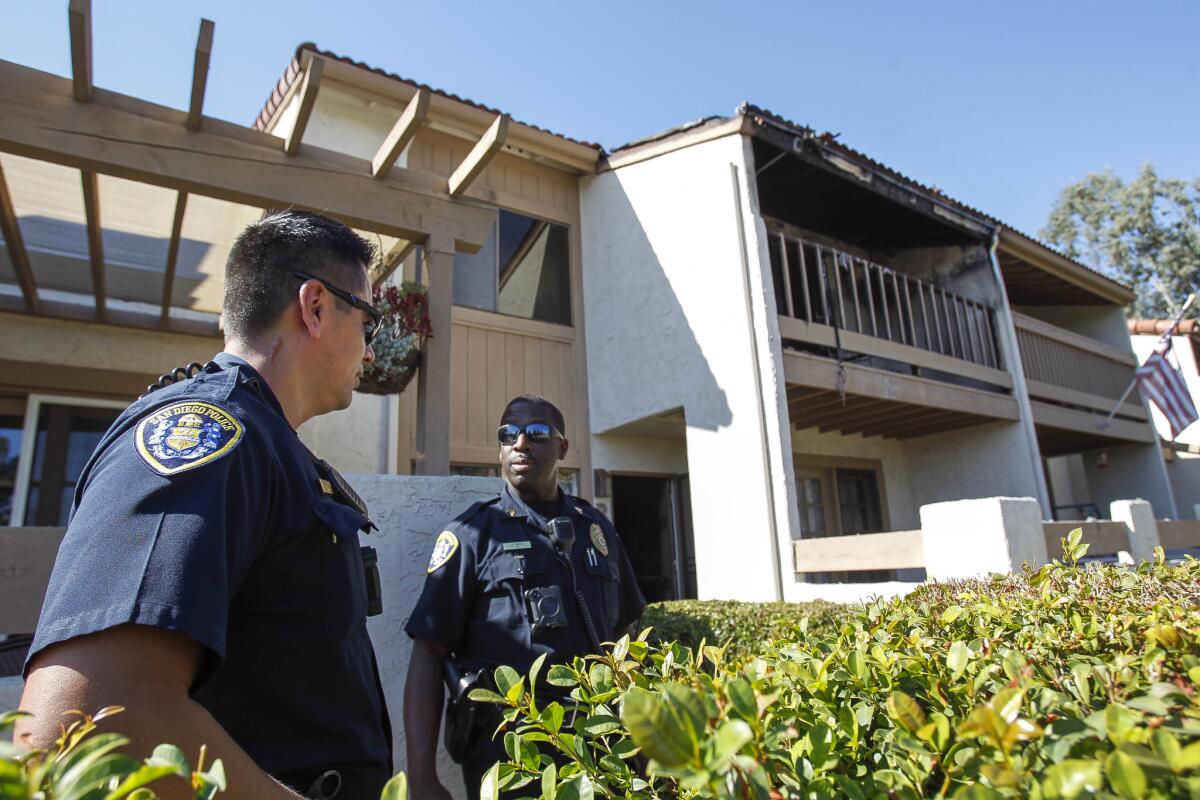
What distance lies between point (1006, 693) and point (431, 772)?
6.91 feet

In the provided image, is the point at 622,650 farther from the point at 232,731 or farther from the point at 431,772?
the point at 431,772

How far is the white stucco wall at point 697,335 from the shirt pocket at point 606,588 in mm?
3952

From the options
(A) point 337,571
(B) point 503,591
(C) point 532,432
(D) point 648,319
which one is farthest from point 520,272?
(A) point 337,571

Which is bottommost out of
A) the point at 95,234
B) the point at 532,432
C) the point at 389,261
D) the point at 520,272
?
the point at 532,432

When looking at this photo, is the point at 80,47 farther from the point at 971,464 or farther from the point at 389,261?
the point at 971,464

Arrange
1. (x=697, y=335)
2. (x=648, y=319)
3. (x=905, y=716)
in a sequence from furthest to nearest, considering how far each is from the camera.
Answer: (x=648, y=319), (x=697, y=335), (x=905, y=716)

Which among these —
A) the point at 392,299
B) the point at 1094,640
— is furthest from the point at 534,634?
the point at 392,299

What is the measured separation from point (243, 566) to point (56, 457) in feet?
21.6

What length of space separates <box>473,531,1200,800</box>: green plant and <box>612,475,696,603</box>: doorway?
7.17m

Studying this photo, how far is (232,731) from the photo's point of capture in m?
1.27

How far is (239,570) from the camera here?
1.14 meters

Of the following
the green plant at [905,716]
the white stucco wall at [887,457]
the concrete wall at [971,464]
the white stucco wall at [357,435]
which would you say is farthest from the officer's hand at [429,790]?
the concrete wall at [971,464]

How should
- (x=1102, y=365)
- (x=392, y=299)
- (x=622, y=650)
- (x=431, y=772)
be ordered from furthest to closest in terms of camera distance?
(x=1102, y=365) < (x=392, y=299) < (x=431, y=772) < (x=622, y=650)

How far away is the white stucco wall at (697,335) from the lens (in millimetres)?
6656
